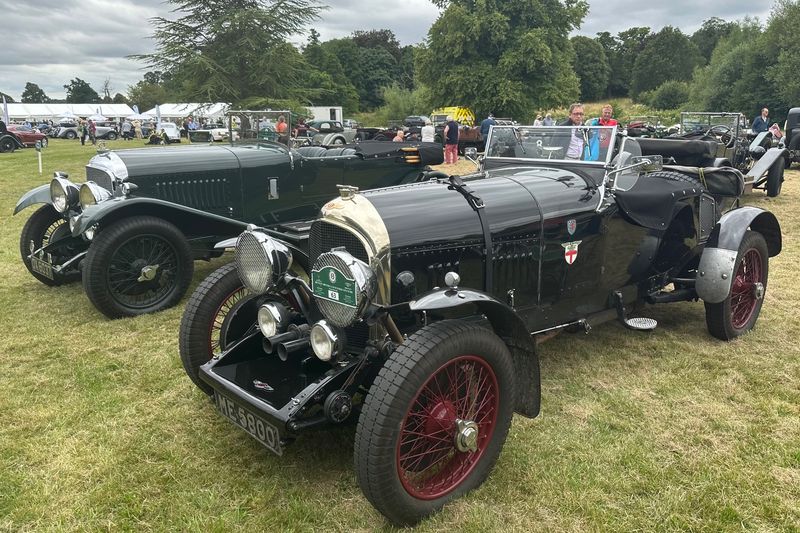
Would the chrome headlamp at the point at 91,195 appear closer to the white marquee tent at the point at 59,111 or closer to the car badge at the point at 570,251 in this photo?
the car badge at the point at 570,251

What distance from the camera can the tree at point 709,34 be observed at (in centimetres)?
7538

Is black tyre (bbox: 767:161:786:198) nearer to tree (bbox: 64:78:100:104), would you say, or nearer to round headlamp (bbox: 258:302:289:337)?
round headlamp (bbox: 258:302:289:337)

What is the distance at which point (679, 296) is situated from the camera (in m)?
4.45

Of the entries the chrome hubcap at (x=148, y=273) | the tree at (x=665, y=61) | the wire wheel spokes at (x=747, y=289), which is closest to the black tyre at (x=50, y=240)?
the chrome hubcap at (x=148, y=273)

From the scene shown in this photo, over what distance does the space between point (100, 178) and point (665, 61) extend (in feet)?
244

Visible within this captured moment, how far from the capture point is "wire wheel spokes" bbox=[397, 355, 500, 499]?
2479mm

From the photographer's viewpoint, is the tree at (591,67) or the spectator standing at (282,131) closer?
the spectator standing at (282,131)

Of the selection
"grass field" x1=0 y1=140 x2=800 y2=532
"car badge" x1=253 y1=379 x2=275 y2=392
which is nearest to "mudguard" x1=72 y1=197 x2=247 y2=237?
"grass field" x1=0 y1=140 x2=800 y2=532

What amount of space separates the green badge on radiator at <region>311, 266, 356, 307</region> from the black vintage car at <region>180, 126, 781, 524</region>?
11 millimetres

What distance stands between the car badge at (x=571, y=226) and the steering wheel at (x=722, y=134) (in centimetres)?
966

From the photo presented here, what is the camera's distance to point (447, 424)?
252 centimetres

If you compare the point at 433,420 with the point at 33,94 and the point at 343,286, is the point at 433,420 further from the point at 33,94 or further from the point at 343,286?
the point at 33,94

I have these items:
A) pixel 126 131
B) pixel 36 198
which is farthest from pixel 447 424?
pixel 126 131

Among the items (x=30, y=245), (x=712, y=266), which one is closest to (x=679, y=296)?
(x=712, y=266)
